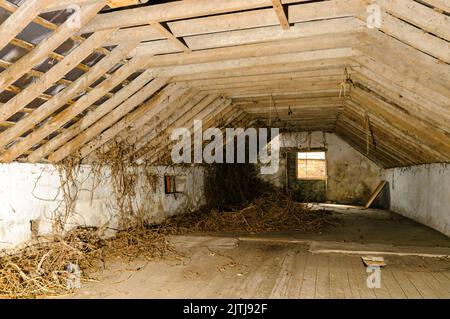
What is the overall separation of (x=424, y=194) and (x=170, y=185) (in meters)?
5.18

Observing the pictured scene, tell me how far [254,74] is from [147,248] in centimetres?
282

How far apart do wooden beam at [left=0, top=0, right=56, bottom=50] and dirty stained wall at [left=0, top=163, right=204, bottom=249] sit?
1.92 m

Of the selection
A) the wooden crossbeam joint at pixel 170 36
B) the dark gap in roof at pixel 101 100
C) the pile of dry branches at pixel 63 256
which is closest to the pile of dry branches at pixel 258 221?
the pile of dry branches at pixel 63 256

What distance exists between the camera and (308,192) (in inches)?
449

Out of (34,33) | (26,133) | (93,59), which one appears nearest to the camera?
(34,33)

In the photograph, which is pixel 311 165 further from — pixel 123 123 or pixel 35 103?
pixel 35 103

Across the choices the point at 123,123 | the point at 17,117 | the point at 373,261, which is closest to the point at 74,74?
the point at 17,117

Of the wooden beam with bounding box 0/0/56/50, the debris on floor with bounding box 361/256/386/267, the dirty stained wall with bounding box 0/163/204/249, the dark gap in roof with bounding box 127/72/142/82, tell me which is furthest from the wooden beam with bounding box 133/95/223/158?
the debris on floor with bounding box 361/256/386/267

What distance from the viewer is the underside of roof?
283 centimetres

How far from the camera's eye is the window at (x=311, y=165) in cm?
1152

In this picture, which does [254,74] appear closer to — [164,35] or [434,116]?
[164,35]

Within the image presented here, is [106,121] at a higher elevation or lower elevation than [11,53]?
lower

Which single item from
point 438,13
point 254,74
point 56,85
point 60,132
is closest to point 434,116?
point 438,13

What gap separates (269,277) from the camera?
3.52 meters
